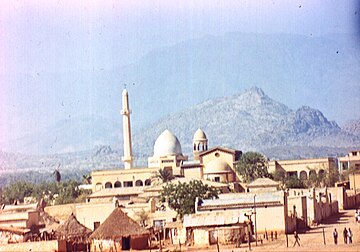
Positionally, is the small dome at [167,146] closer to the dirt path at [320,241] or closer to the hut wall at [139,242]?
the dirt path at [320,241]

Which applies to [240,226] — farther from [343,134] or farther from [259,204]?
[343,134]

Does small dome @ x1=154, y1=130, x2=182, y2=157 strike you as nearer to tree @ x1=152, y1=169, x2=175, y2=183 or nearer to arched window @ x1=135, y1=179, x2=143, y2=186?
arched window @ x1=135, y1=179, x2=143, y2=186

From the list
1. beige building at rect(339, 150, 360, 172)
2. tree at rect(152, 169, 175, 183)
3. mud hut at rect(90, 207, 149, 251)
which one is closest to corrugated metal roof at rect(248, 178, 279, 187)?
tree at rect(152, 169, 175, 183)

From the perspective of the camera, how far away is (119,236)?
3684 cm

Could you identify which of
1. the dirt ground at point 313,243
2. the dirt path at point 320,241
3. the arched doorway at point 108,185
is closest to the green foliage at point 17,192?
the arched doorway at point 108,185

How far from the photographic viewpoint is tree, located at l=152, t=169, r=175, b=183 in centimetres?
6431

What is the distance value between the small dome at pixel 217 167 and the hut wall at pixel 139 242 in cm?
2780

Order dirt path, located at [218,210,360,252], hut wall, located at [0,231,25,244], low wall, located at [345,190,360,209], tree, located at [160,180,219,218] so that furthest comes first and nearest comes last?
low wall, located at [345,190,360,209]
tree, located at [160,180,219,218]
hut wall, located at [0,231,25,244]
dirt path, located at [218,210,360,252]

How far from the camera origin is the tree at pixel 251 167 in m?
66.5

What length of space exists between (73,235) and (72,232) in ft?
0.91

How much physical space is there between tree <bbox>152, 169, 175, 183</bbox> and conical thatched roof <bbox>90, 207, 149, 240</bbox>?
25342 mm

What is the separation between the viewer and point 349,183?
58969 millimetres

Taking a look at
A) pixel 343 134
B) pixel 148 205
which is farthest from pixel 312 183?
pixel 343 134

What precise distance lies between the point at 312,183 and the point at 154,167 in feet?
46.9
